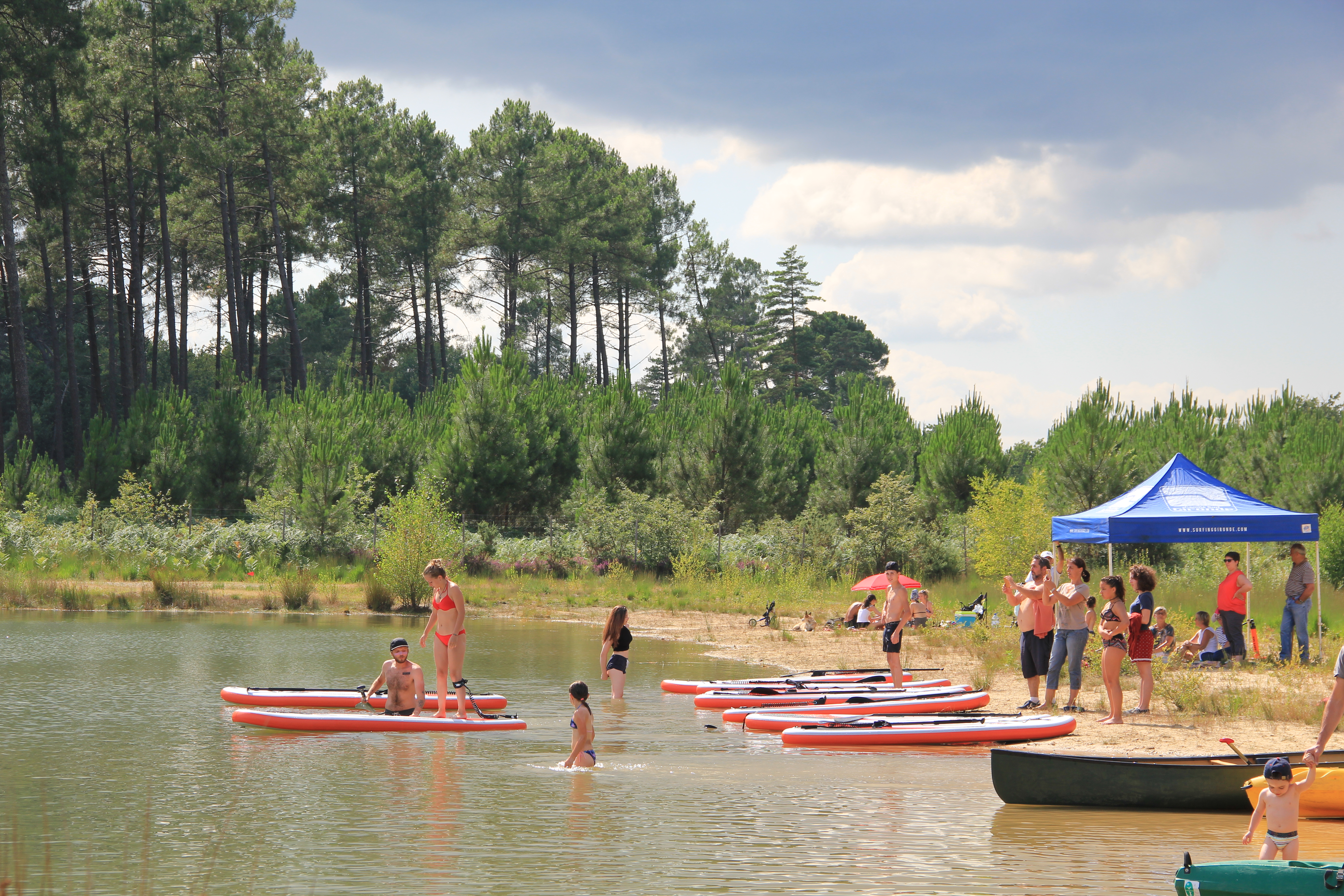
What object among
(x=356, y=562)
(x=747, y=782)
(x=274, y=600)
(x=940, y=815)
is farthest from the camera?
(x=356, y=562)

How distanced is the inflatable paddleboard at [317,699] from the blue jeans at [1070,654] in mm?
7098

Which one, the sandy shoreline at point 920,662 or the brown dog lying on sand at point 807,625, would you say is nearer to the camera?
the sandy shoreline at point 920,662

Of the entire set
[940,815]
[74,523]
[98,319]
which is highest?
[98,319]

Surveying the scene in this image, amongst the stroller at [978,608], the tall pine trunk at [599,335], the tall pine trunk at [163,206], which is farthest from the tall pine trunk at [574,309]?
the stroller at [978,608]

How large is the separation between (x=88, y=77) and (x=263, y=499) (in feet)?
63.5

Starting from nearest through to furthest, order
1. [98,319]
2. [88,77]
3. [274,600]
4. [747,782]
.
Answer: [747,782]
[274,600]
[88,77]
[98,319]

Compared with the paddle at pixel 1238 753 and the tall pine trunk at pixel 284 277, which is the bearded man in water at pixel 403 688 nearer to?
the paddle at pixel 1238 753

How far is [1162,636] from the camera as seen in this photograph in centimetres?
1953

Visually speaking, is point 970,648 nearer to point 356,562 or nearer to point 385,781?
point 385,781

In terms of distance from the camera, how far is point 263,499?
124 feet

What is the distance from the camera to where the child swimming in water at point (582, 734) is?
1173 cm

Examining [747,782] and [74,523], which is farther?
[74,523]

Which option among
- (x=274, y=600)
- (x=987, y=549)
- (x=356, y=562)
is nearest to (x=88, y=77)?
(x=356, y=562)

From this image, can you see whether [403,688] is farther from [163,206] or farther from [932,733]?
[163,206]
